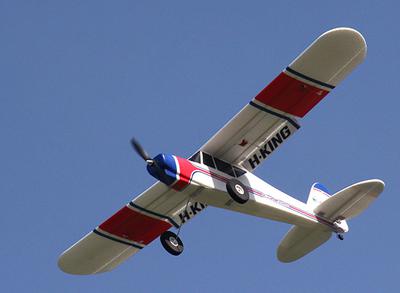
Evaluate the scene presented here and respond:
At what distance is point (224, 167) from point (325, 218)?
3448mm

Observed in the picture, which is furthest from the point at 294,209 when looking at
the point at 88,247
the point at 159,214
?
the point at 88,247

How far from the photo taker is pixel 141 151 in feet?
77.3

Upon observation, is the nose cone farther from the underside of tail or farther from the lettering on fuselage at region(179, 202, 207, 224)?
the underside of tail

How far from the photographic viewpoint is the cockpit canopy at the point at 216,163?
80.0ft

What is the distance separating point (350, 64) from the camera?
2386cm

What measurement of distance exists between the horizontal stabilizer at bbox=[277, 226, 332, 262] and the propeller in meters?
4.98

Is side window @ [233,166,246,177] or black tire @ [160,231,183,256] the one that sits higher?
side window @ [233,166,246,177]

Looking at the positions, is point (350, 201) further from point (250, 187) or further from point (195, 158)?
point (195, 158)

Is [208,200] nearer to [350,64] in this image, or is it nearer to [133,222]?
[133,222]

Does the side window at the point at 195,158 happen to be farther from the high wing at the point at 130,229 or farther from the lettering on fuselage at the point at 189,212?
the lettering on fuselage at the point at 189,212

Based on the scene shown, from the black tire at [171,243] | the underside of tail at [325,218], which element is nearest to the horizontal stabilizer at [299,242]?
the underside of tail at [325,218]

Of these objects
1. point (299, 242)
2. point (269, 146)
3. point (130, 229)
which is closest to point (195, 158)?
point (269, 146)

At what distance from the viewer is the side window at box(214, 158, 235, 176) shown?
2453cm

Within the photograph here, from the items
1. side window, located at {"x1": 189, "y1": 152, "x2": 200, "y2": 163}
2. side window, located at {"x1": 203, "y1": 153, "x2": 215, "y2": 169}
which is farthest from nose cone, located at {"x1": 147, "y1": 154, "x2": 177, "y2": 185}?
A: side window, located at {"x1": 203, "y1": 153, "x2": 215, "y2": 169}
